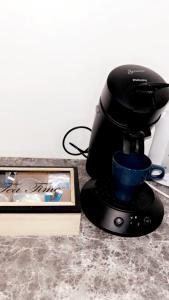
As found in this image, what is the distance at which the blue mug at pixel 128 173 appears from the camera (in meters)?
0.67

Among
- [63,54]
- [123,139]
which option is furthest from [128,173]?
[63,54]

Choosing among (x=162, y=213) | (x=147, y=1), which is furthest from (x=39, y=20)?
(x=162, y=213)

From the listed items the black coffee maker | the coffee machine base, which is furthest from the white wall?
the coffee machine base

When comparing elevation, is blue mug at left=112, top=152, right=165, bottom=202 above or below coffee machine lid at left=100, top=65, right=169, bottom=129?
below

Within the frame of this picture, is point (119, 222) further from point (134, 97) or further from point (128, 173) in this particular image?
point (134, 97)

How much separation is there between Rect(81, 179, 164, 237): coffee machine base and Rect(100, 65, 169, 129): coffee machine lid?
208 mm

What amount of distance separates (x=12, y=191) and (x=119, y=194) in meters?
0.28

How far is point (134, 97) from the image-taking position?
61cm

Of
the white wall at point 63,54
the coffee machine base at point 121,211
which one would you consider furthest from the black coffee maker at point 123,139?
the white wall at point 63,54

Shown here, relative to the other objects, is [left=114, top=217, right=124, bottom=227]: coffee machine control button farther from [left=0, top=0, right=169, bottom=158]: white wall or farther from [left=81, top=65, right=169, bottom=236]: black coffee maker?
[left=0, top=0, right=169, bottom=158]: white wall

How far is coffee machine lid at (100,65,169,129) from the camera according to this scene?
2.00 ft

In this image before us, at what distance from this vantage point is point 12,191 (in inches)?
27.9

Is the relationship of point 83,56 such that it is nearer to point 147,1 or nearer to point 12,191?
point 147,1

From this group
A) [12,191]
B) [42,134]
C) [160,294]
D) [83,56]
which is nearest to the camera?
[160,294]
